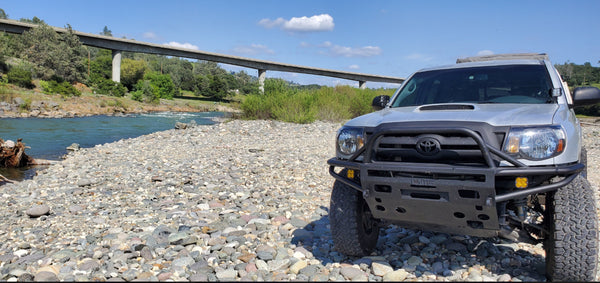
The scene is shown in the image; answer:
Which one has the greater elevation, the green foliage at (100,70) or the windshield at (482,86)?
the green foliage at (100,70)

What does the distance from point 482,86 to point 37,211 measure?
241 inches

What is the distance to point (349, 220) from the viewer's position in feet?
11.0

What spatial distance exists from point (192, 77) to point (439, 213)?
8759cm

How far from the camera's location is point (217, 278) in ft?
10.9

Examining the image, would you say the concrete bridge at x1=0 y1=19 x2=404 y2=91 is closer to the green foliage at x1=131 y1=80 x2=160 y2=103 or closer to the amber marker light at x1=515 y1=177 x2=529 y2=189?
the green foliage at x1=131 y1=80 x2=160 y2=103

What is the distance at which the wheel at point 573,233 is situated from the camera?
108 inches

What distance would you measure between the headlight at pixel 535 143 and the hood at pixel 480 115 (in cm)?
6

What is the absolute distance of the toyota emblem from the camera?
2704mm

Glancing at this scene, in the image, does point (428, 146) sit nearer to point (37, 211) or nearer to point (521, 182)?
point (521, 182)

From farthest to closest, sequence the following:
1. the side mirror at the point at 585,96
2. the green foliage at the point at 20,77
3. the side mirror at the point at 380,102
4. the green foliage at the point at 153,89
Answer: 1. the green foliage at the point at 153,89
2. the green foliage at the point at 20,77
3. the side mirror at the point at 380,102
4. the side mirror at the point at 585,96

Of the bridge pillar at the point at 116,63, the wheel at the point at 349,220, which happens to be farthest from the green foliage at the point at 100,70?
the wheel at the point at 349,220

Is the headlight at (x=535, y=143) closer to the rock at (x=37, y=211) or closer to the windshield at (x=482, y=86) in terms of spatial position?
the windshield at (x=482, y=86)

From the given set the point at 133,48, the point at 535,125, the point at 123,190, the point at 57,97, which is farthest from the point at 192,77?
the point at 535,125

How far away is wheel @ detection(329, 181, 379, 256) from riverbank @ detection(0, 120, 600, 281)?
19cm
